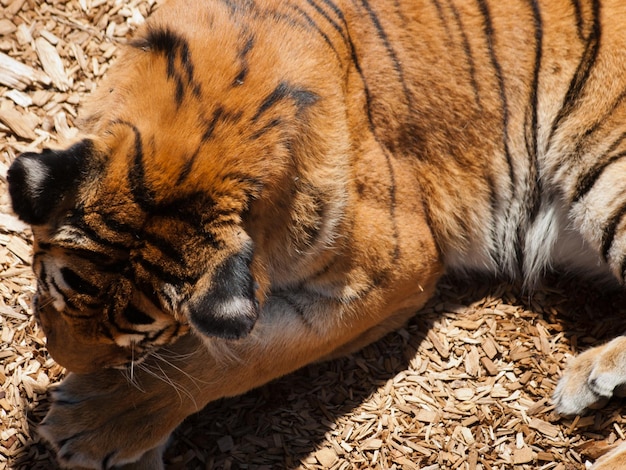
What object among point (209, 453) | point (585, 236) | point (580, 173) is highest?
point (580, 173)

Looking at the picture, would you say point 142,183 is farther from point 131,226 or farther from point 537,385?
point 537,385

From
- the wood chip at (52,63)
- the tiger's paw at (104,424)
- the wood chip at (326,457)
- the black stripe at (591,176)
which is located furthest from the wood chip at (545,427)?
the wood chip at (52,63)

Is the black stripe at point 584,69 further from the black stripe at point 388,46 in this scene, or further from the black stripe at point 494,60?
the black stripe at point 388,46

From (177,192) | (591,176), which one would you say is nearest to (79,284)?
(177,192)

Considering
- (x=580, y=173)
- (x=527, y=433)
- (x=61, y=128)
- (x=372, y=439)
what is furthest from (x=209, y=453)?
(x=580, y=173)

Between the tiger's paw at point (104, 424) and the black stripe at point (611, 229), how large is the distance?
1.78 metres

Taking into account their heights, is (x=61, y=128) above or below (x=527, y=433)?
above

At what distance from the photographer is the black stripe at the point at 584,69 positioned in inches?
116

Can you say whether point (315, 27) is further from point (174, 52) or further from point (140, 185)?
point (140, 185)

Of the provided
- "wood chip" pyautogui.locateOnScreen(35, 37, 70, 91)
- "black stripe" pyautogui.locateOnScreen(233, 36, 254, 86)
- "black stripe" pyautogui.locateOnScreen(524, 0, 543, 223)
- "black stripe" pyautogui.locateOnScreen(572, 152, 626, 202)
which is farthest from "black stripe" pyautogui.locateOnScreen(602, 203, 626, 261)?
"wood chip" pyautogui.locateOnScreen(35, 37, 70, 91)

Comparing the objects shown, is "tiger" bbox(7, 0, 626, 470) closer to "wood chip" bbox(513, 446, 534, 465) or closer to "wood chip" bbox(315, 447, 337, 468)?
"wood chip" bbox(513, 446, 534, 465)

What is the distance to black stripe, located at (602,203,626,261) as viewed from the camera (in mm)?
2947

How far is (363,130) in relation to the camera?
2656 mm

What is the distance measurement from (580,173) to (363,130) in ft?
3.15
